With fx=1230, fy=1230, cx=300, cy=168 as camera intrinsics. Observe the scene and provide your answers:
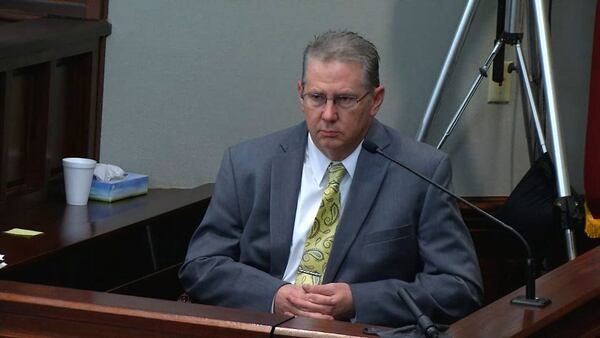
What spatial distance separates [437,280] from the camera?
266cm

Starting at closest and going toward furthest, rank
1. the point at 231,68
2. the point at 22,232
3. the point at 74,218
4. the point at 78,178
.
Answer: the point at 22,232
the point at 74,218
the point at 78,178
the point at 231,68

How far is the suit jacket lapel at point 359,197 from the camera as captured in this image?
2.70 metres

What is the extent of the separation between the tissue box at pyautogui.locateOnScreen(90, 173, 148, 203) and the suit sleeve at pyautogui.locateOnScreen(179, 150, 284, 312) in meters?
0.75

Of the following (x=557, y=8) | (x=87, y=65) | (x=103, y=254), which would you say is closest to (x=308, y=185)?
(x=103, y=254)

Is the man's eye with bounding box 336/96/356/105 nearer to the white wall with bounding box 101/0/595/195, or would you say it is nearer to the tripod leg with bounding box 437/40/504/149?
the tripod leg with bounding box 437/40/504/149

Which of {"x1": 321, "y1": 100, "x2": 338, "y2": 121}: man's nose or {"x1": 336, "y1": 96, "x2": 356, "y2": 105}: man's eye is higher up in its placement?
{"x1": 336, "y1": 96, "x2": 356, "y2": 105}: man's eye

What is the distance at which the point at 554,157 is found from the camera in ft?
11.1

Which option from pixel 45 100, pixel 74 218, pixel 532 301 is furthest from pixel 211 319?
pixel 45 100

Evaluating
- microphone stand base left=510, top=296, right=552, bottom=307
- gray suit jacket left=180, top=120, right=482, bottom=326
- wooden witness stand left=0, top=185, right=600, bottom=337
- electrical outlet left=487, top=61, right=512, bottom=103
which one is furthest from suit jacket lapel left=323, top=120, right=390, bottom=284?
electrical outlet left=487, top=61, right=512, bottom=103

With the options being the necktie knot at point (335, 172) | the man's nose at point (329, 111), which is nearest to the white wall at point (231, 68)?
the necktie knot at point (335, 172)

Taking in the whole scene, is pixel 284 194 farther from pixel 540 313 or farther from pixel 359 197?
pixel 540 313

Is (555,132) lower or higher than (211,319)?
higher

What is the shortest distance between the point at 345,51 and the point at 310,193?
0.34 metres

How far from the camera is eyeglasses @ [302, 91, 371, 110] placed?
264 cm
